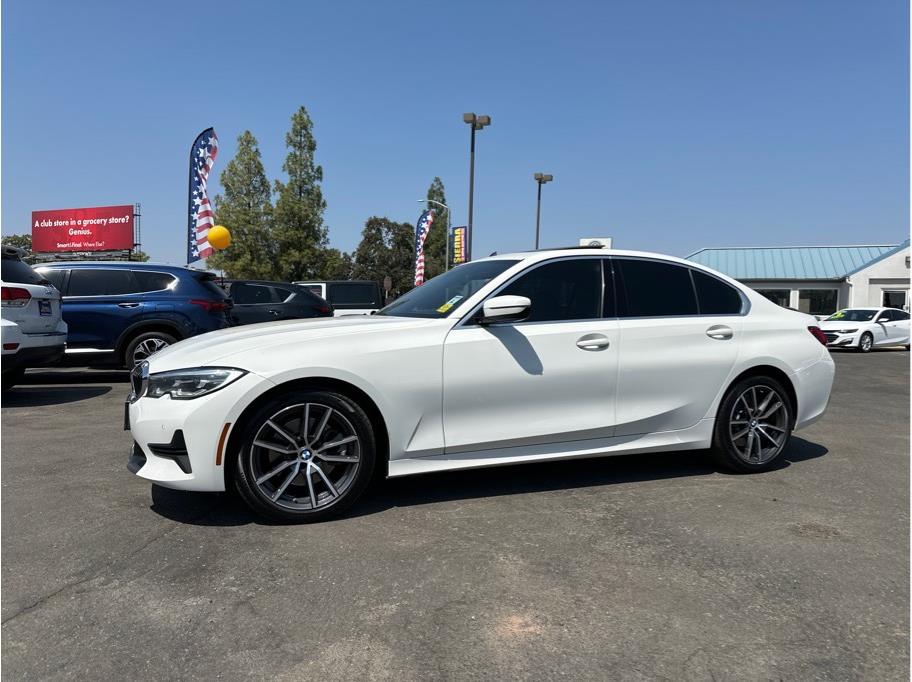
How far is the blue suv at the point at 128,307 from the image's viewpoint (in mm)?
8984

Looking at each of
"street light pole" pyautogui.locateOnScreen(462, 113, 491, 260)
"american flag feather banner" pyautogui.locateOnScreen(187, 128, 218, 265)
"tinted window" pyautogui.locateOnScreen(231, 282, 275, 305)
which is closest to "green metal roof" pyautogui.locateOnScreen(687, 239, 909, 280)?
"street light pole" pyautogui.locateOnScreen(462, 113, 491, 260)

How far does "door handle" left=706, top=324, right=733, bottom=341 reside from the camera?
457cm

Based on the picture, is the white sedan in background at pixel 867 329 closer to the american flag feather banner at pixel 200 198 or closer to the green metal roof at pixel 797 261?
the green metal roof at pixel 797 261

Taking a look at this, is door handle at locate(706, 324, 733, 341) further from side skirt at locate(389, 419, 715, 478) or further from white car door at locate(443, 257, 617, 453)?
white car door at locate(443, 257, 617, 453)

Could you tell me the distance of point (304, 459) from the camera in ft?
11.6

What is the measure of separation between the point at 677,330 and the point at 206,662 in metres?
3.48

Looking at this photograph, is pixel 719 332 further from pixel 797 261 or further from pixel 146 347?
pixel 797 261

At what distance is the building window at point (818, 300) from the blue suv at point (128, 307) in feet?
122

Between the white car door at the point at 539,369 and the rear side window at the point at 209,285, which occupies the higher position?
the rear side window at the point at 209,285

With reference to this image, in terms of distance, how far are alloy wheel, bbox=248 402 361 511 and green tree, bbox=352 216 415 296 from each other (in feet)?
240

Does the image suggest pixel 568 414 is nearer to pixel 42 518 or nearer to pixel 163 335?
pixel 42 518

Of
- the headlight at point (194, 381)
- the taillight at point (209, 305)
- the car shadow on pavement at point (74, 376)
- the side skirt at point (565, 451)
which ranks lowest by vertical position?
the car shadow on pavement at point (74, 376)

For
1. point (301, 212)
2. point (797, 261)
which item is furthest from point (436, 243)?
point (797, 261)

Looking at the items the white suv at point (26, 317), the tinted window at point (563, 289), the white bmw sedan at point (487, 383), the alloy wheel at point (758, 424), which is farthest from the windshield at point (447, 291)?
the white suv at point (26, 317)
